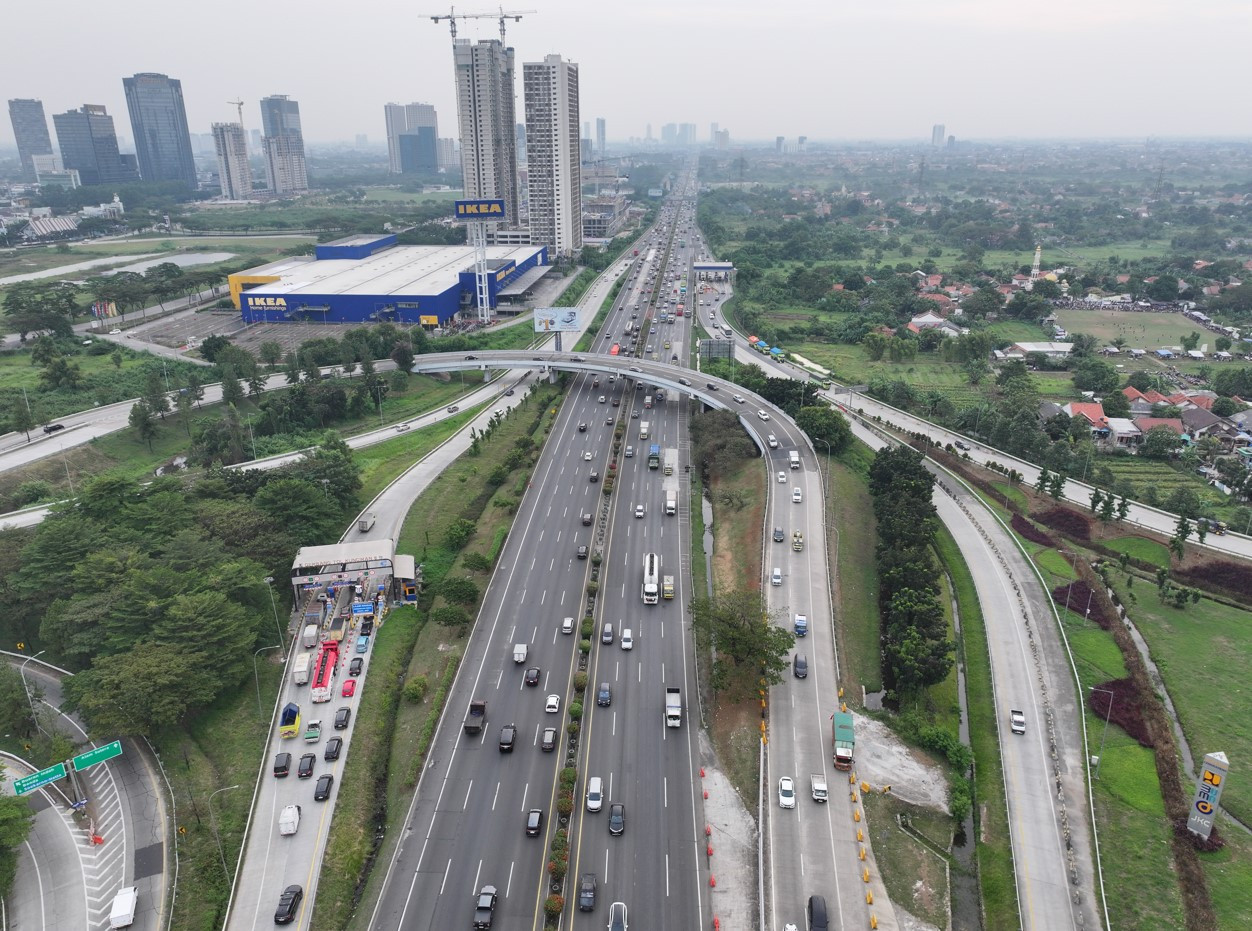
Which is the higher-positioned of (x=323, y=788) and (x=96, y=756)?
(x=96, y=756)

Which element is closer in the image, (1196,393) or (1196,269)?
(1196,393)

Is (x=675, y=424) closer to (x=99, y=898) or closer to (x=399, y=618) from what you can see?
(x=399, y=618)

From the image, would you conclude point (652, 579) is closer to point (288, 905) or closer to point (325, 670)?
point (325, 670)

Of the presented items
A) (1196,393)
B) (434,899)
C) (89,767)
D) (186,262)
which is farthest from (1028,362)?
(186,262)

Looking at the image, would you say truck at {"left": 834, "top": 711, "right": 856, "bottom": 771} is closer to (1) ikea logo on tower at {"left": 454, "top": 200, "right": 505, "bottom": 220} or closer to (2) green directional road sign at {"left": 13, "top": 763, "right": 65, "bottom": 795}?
(2) green directional road sign at {"left": 13, "top": 763, "right": 65, "bottom": 795}

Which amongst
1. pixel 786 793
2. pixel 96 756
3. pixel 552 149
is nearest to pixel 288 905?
pixel 96 756
